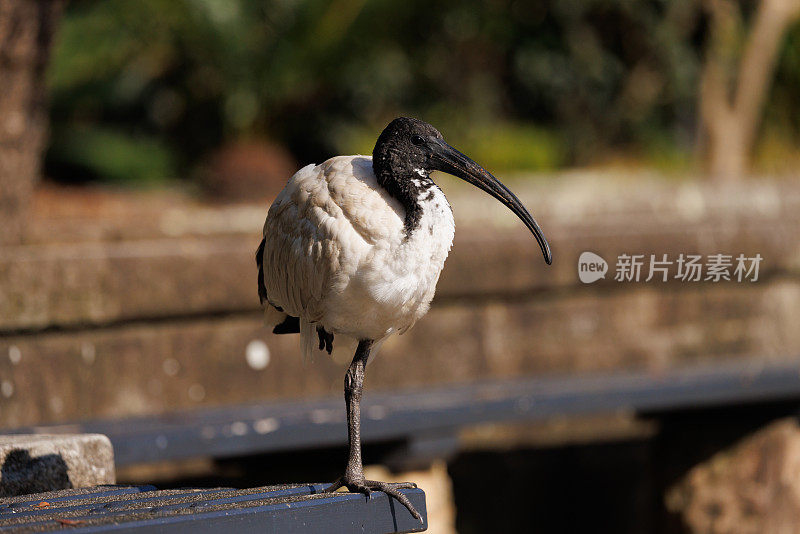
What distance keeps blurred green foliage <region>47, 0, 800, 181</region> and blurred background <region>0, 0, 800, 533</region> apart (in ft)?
0.15

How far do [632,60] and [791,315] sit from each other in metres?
9.20

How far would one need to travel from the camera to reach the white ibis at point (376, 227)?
2.68m

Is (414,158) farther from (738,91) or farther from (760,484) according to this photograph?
(738,91)

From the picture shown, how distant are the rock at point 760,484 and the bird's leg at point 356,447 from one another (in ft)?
14.5

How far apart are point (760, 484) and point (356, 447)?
4.56 metres

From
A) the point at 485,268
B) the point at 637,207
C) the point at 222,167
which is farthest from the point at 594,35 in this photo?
the point at 485,268

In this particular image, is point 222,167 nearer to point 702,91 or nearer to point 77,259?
point 77,259

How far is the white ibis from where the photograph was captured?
268 cm

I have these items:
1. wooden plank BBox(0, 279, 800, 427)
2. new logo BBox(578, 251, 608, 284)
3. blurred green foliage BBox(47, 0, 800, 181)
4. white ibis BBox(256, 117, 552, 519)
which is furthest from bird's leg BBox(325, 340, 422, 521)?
blurred green foliage BBox(47, 0, 800, 181)

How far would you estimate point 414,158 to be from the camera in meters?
2.71

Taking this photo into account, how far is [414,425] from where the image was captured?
571 cm

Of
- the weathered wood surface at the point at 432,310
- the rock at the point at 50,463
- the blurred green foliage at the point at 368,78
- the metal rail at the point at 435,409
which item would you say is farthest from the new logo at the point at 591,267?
the blurred green foliage at the point at 368,78

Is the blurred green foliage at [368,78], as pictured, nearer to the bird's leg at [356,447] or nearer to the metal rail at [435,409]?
the metal rail at [435,409]

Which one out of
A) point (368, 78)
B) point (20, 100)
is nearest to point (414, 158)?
point (20, 100)
